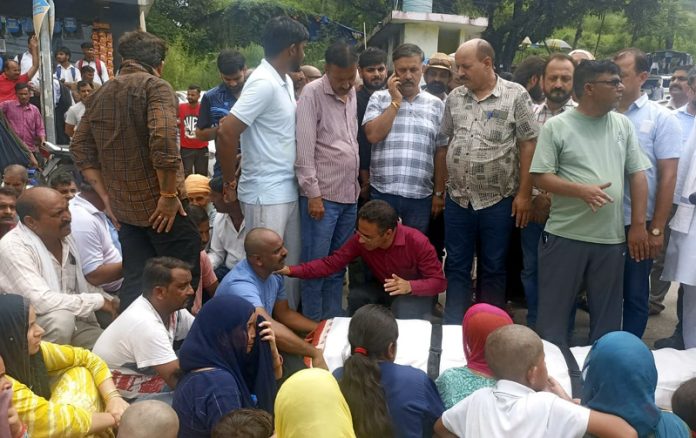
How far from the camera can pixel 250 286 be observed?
3738mm

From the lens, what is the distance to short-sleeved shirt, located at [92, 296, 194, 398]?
10.6ft

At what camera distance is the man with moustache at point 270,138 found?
4.06 m

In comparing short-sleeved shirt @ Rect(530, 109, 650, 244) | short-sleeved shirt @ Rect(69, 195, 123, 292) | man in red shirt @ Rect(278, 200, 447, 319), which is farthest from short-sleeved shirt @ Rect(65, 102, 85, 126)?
short-sleeved shirt @ Rect(530, 109, 650, 244)

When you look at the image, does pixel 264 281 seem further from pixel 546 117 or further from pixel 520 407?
pixel 546 117

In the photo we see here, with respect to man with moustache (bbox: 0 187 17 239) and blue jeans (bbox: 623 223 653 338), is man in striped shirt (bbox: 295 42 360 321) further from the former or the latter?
man with moustache (bbox: 0 187 17 239)

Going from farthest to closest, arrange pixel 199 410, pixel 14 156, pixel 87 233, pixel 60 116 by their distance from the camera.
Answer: pixel 60 116 → pixel 14 156 → pixel 87 233 → pixel 199 410

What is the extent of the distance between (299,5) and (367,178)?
24.1m

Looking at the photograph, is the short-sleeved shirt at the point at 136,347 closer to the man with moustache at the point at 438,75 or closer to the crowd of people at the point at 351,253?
the crowd of people at the point at 351,253

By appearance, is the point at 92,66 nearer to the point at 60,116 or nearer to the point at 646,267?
the point at 60,116

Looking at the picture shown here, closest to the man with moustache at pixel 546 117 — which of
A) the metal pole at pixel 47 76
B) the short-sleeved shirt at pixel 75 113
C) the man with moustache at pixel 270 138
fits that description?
the man with moustache at pixel 270 138

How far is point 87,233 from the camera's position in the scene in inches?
166

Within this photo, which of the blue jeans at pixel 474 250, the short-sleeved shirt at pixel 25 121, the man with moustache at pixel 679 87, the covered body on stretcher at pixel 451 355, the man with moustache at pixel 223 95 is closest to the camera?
the covered body on stretcher at pixel 451 355

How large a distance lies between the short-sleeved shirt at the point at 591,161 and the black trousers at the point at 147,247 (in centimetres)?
204

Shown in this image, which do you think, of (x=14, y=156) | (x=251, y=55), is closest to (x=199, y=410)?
(x=14, y=156)
